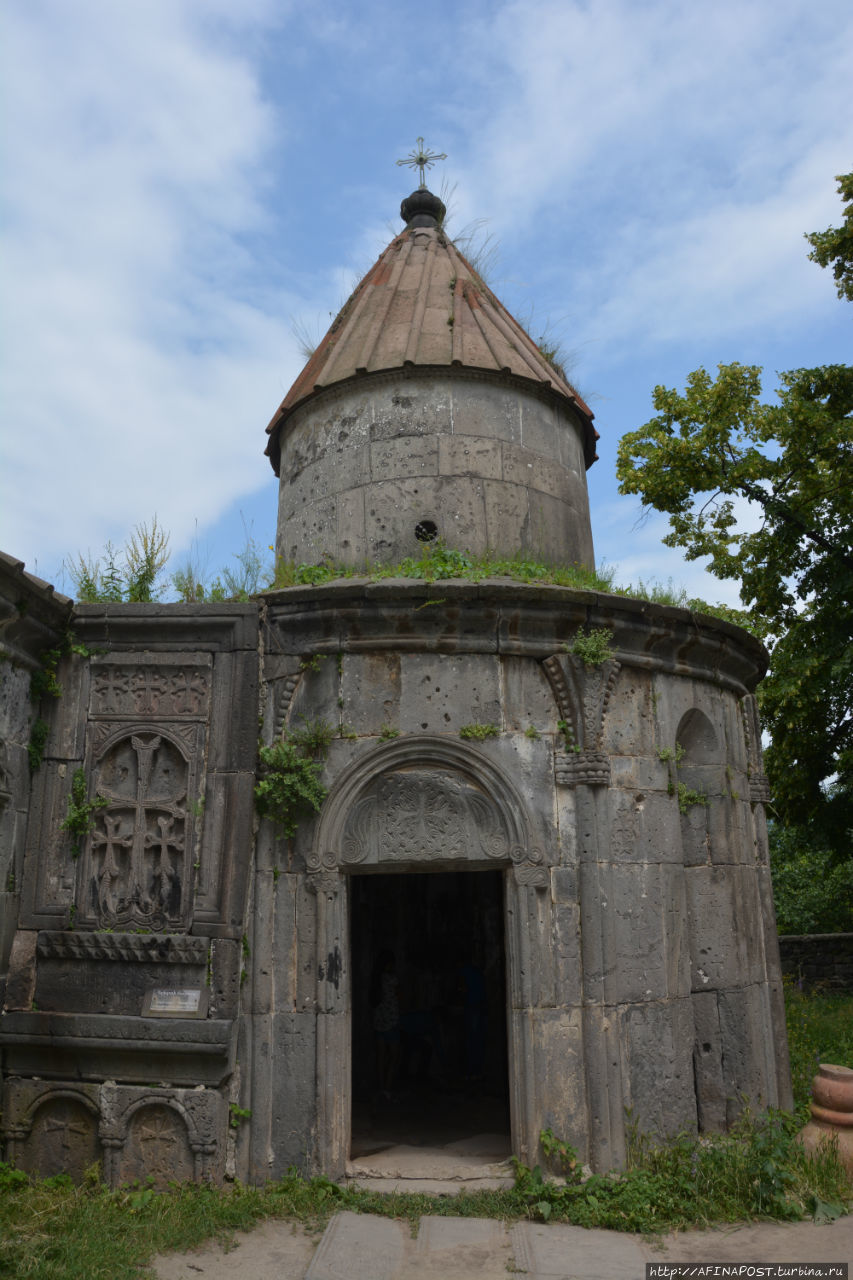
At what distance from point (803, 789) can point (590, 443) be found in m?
6.33

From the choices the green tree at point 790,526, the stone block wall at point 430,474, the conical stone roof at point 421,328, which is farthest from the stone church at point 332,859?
the green tree at point 790,526

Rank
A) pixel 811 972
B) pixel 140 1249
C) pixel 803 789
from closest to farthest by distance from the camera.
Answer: pixel 140 1249 → pixel 803 789 → pixel 811 972

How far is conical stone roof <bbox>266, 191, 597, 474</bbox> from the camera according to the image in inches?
304

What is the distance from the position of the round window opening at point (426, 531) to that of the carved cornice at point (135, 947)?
3294 mm

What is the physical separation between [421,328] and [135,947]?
5.34 meters

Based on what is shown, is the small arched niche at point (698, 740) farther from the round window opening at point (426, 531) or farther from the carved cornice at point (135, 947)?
the carved cornice at point (135, 947)

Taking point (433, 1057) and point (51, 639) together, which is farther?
point (433, 1057)

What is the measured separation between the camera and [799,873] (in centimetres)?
2058

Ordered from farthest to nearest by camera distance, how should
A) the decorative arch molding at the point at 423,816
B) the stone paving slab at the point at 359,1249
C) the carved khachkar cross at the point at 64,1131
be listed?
the decorative arch molding at the point at 423,816, the carved khachkar cross at the point at 64,1131, the stone paving slab at the point at 359,1249

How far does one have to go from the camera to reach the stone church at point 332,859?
5535 millimetres

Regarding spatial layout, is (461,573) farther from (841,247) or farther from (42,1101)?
(841,247)

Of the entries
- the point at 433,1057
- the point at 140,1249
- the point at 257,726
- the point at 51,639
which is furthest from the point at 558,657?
Result: the point at 433,1057

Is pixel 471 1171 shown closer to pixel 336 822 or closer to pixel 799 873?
pixel 336 822

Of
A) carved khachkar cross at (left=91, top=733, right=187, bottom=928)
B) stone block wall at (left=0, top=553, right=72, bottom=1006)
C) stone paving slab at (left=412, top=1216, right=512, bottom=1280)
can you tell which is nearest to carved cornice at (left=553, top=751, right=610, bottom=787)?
carved khachkar cross at (left=91, top=733, right=187, bottom=928)
